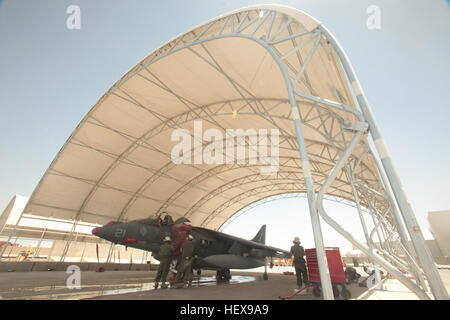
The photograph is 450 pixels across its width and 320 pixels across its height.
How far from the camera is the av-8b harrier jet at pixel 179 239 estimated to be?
8133 millimetres

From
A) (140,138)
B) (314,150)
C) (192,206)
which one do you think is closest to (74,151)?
(140,138)

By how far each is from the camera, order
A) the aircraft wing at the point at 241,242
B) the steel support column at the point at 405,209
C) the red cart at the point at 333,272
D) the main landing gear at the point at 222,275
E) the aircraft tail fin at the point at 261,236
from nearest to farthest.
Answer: the steel support column at the point at 405,209 → the red cart at the point at 333,272 → the main landing gear at the point at 222,275 → the aircraft wing at the point at 241,242 → the aircraft tail fin at the point at 261,236

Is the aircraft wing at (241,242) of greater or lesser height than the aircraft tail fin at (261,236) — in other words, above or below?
below

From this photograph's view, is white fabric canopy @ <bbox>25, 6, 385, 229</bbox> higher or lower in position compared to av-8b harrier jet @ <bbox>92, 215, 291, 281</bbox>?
higher

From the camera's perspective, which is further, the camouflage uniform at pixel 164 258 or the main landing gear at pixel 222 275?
the main landing gear at pixel 222 275

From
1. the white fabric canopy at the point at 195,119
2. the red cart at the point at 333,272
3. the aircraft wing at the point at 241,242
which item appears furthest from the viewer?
the aircraft wing at the point at 241,242

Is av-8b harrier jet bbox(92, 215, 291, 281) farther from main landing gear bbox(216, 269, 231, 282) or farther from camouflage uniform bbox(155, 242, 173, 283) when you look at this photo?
camouflage uniform bbox(155, 242, 173, 283)

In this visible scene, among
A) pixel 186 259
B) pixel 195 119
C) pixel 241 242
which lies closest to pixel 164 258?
pixel 186 259

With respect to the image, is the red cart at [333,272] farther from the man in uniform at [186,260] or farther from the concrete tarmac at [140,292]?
the man in uniform at [186,260]

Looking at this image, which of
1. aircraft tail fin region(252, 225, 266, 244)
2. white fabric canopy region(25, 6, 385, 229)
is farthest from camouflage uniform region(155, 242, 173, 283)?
aircraft tail fin region(252, 225, 266, 244)

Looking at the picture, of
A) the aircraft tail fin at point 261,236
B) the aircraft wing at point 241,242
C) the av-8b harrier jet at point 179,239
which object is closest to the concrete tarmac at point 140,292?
the av-8b harrier jet at point 179,239

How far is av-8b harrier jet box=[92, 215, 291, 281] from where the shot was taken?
813 cm

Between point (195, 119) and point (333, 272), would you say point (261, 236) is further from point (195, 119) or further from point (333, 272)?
point (333, 272)

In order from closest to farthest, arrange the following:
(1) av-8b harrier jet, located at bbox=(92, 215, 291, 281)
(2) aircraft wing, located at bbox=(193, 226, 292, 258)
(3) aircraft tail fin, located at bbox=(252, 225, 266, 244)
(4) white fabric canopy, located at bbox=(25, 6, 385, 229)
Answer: (4) white fabric canopy, located at bbox=(25, 6, 385, 229) → (1) av-8b harrier jet, located at bbox=(92, 215, 291, 281) → (2) aircraft wing, located at bbox=(193, 226, 292, 258) → (3) aircraft tail fin, located at bbox=(252, 225, 266, 244)
